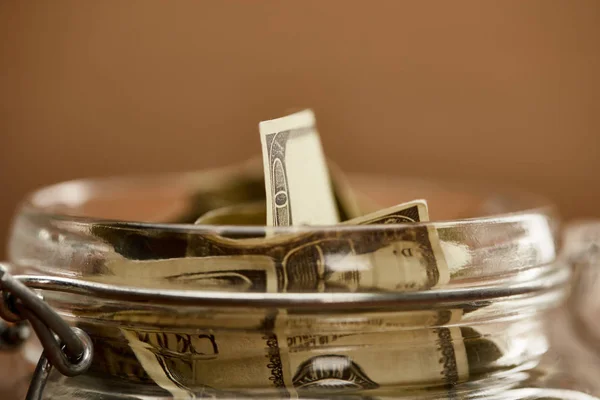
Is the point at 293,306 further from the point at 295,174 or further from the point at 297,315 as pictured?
the point at 295,174

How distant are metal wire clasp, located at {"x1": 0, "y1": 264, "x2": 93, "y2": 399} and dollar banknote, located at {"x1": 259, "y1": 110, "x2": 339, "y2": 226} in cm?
11

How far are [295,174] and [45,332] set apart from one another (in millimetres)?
175

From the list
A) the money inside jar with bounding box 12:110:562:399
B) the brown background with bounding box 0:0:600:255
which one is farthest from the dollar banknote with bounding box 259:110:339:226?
the brown background with bounding box 0:0:600:255

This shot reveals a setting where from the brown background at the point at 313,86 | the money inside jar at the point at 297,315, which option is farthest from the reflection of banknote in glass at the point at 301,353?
the brown background at the point at 313,86

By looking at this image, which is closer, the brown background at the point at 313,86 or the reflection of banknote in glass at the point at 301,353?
the reflection of banknote in glass at the point at 301,353

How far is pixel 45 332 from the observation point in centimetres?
28

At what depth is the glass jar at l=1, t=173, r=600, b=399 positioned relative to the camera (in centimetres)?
28

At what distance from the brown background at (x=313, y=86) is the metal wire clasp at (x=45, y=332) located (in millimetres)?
591

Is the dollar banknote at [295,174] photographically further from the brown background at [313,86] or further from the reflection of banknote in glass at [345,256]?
the brown background at [313,86]

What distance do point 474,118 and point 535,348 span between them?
1.88 ft

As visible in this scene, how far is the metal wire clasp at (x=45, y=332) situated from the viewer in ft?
0.90

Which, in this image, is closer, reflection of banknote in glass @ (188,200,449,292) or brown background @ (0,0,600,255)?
reflection of banknote in glass @ (188,200,449,292)

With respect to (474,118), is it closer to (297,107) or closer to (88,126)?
(297,107)

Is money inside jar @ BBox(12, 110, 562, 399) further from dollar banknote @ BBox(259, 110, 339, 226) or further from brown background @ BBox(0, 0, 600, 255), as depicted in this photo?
brown background @ BBox(0, 0, 600, 255)
